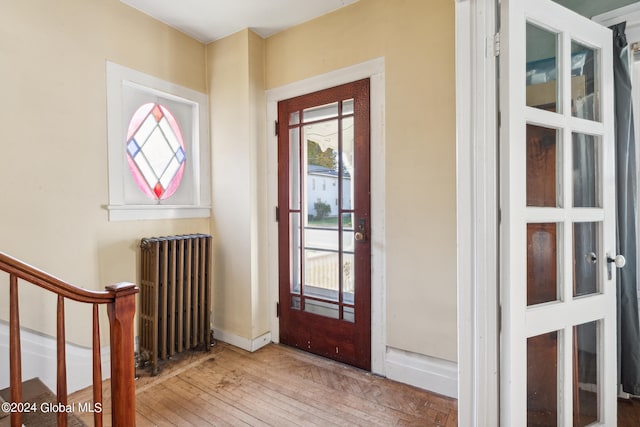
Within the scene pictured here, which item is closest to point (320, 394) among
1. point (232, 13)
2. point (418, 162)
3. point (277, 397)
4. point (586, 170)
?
point (277, 397)

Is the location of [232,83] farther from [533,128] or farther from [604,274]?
[604,274]

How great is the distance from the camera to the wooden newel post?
4.15ft

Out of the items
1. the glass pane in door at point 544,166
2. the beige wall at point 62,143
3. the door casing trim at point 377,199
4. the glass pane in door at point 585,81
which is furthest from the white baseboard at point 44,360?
the glass pane in door at point 585,81

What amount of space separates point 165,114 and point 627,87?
3174 mm

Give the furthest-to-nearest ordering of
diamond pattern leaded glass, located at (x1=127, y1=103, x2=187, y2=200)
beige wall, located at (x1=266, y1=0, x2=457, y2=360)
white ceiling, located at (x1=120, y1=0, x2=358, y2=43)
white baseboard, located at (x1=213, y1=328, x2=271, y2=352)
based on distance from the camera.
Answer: white baseboard, located at (x1=213, y1=328, x2=271, y2=352), diamond pattern leaded glass, located at (x1=127, y1=103, x2=187, y2=200), white ceiling, located at (x1=120, y1=0, x2=358, y2=43), beige wall, located at (x1=266, y1=0, x2=457, y2=360)

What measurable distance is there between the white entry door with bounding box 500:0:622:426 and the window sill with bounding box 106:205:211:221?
8.01ft

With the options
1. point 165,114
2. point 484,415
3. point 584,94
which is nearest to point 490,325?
point 484,415

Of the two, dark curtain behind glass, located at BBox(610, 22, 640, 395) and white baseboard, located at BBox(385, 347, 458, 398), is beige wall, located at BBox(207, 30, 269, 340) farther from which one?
dark curtain behind glass, located at BBox(610, 22, 640, 395)

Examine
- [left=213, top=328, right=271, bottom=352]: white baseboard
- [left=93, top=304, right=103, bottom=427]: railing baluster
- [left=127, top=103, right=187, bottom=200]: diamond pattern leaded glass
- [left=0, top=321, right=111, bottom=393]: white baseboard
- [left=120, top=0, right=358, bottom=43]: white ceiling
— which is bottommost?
[left=213, top=328, right=271, bottom=352]: white baseboard

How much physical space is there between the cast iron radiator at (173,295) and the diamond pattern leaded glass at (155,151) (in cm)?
52

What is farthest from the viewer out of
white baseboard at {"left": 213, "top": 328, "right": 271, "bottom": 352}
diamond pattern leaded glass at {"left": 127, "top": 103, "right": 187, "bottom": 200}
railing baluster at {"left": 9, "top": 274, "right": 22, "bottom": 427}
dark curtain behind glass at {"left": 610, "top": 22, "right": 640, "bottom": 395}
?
white baseboard at {"left": 213, "top": 328, "right": 271, "bottom": 352}

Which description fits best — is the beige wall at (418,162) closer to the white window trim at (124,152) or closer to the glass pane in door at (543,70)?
the glass pane in door at (543,70)

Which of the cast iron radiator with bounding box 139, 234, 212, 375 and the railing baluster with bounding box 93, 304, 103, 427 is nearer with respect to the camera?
the railing baluster with bounding box 93, 304, 103, 427

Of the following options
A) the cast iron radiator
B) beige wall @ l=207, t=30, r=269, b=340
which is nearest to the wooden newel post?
the cast iron radiator
